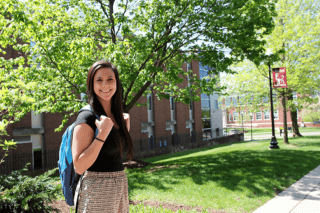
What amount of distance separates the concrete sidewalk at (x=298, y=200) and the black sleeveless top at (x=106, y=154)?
440 cm

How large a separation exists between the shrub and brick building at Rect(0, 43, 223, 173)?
9.68 m

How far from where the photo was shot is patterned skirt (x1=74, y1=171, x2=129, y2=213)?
1885mm

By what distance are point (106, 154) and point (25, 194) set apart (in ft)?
10.8

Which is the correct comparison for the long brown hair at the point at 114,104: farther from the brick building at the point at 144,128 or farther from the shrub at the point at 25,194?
the brick building at the point at 144,128

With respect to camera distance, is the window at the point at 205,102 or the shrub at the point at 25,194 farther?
the window at the point at 205,102

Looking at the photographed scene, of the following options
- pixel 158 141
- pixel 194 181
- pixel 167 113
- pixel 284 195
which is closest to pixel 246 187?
pixel 284 195

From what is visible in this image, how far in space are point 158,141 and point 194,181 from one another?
18.4 meters

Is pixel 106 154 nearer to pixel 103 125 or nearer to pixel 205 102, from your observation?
pixel 103 125

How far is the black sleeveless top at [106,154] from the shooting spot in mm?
1893

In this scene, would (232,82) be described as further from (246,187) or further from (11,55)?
(11,55)

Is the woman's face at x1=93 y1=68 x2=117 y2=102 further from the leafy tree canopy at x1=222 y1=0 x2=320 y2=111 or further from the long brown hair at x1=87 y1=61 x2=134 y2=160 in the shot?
the leafy tree canopy at x1=222 y1=0 x2=320 y2=111

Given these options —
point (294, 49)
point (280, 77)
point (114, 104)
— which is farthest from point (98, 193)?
point (294, 49)

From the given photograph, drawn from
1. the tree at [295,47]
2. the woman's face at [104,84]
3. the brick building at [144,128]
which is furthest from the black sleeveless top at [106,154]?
the tree at [295,47]

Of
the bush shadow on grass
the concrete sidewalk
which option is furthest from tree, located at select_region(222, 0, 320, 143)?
the concrete sidewalk
